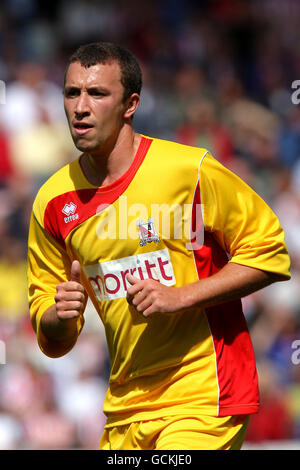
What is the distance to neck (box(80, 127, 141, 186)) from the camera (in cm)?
413

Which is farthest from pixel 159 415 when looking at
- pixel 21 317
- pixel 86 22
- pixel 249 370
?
pixel 86 22

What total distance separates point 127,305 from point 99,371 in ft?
15.1

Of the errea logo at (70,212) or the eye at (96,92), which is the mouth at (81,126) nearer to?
the eye at (96,92)

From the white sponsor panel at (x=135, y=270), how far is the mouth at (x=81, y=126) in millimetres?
618

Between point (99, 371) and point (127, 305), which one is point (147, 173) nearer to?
point (127, 305)

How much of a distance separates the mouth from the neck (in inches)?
6.1

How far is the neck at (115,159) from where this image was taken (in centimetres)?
413

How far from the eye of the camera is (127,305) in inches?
161
